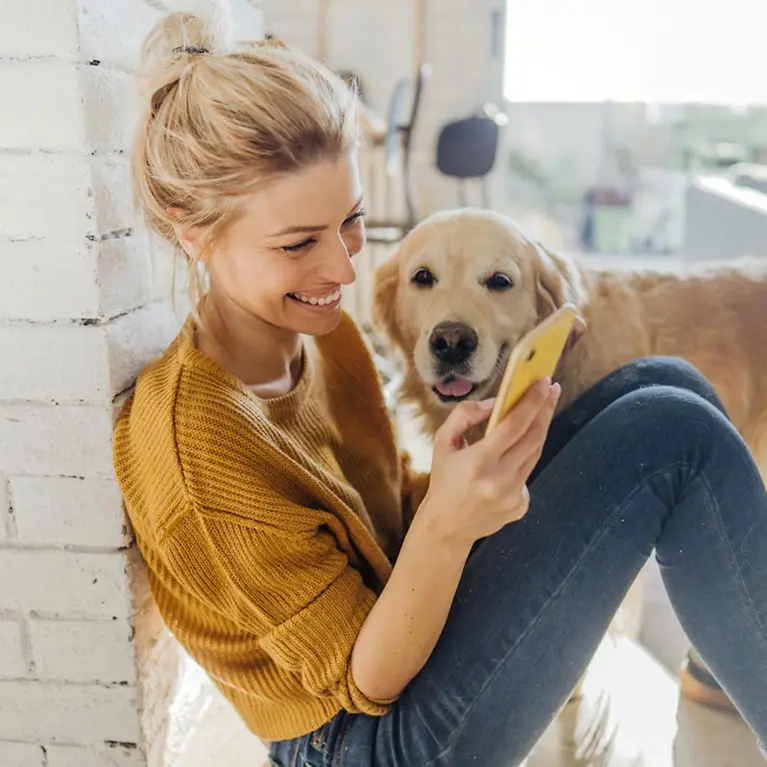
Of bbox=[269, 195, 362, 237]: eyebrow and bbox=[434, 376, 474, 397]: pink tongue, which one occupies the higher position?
bbox=[269, 195, 362, 237]: eyebrow

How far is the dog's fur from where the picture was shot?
125cm

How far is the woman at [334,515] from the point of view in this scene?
746 millimetres

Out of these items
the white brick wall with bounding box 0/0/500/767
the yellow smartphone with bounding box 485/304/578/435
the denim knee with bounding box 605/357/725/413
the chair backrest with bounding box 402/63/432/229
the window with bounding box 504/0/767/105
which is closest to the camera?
the yellow smartphone with bounding box 485/304/578/435

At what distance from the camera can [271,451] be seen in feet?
2.58

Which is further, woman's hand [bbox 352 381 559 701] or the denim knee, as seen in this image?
the denim knee

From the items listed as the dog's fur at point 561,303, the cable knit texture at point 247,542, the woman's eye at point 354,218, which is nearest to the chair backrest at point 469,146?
the dog's fur at point 561,303

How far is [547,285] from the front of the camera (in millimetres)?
1296

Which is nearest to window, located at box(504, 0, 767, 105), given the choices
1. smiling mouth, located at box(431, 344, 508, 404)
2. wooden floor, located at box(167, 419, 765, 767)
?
smiling mouth, located at box(431, 344, 508, 404)

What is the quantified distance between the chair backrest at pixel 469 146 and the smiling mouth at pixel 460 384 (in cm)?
222

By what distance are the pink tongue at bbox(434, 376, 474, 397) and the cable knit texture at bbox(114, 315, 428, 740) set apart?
0.35m

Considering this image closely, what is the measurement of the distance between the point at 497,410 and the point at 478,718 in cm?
36

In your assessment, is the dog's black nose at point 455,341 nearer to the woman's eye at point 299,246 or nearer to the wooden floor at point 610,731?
the woman's eye at point 299,246

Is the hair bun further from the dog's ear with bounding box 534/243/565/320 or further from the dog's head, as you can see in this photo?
the dog's ear with bounding box 534/243/565/320

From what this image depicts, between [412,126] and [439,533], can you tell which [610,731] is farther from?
[412,126]
